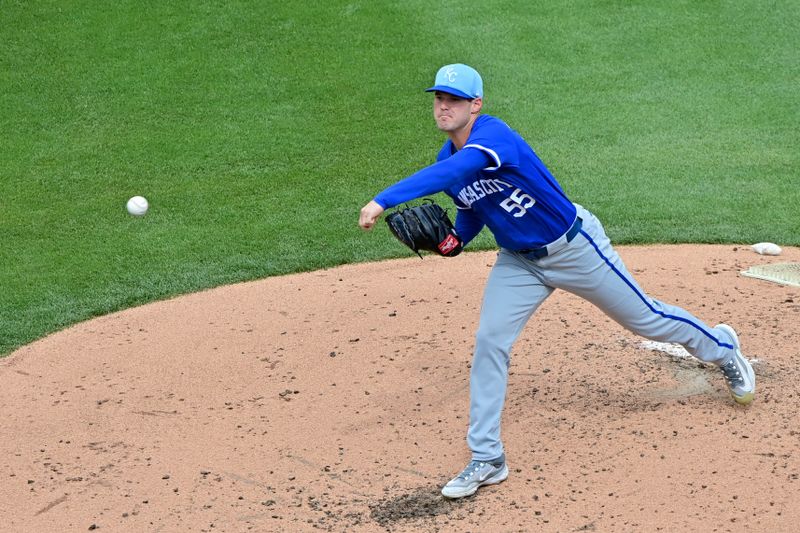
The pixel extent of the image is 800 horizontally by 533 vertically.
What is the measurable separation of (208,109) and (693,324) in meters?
7.74

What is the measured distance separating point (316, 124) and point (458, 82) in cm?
668

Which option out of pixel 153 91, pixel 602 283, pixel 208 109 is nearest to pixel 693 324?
pixel 602 283

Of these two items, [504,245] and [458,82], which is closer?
[458,82]

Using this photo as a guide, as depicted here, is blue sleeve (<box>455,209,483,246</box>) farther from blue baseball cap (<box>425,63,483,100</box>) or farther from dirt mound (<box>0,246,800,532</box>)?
dirt mound (<box>0,246,800,532</box>)

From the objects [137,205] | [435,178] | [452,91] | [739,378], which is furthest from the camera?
[137,205]

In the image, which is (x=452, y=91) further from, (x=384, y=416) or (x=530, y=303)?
(x=384, y=416)

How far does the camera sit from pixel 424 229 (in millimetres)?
5383

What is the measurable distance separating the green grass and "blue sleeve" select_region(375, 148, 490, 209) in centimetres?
393

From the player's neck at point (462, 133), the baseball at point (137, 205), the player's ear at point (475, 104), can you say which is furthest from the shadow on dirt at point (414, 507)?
the baseball at point (137, 205)

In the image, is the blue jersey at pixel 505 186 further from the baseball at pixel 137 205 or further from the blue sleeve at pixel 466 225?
the baseball at pixel 137 205

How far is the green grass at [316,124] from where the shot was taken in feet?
30.1

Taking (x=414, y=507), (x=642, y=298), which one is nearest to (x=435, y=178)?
(x=642, y=298)

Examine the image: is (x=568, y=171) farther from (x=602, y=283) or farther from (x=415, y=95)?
(x=602, y=283)

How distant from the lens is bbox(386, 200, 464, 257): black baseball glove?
5.38m
